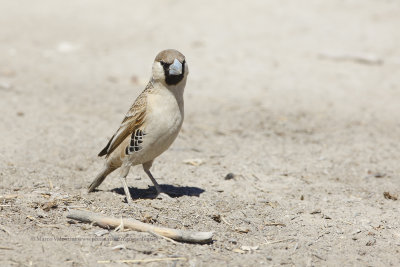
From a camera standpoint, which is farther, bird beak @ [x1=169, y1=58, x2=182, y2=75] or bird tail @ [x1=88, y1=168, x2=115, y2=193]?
bird tail @ [x1=88, y1=168, x2=115, y2=193]

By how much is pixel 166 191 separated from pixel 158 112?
1028mm

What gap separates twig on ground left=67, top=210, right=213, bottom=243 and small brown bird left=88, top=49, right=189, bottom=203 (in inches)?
28.6

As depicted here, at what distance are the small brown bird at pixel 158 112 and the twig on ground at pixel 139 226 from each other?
725 mm

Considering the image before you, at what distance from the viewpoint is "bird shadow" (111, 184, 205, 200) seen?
20.2 ft

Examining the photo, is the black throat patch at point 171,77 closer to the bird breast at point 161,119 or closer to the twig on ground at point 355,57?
the bird breast at point 161,119

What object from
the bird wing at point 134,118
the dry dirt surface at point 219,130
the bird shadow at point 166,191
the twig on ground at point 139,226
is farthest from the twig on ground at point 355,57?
the twig on ground at point 139,226

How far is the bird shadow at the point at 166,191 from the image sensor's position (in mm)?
6152

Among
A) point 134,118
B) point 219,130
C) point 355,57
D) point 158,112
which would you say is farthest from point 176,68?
point 355,57

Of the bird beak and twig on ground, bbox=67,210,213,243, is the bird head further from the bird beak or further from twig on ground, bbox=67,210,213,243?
twig on ground, bbox=67,210,213,243

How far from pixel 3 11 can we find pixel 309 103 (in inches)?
383

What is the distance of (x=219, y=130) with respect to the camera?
864 centimetres

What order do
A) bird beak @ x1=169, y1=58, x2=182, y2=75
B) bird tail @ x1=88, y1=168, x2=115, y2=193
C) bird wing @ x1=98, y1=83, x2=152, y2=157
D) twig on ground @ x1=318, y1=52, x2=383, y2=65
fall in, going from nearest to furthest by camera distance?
bird beak @ x1=169, y1=58, x2=182, y2=75 → bird wing @ x1=98, y1=83, x2=152, y2=157 → bird tail @ x1=88, y1=168, x2=115, y2=193 → twig on ground @ x1=318, y1=52, x2=383, y2=65

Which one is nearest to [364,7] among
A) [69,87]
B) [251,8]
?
[251,8]

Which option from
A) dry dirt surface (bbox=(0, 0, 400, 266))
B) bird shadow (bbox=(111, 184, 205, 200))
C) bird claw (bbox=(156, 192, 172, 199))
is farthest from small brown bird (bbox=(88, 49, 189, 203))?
dry dirt surface (bbox=(0, 0, 400, 266))
